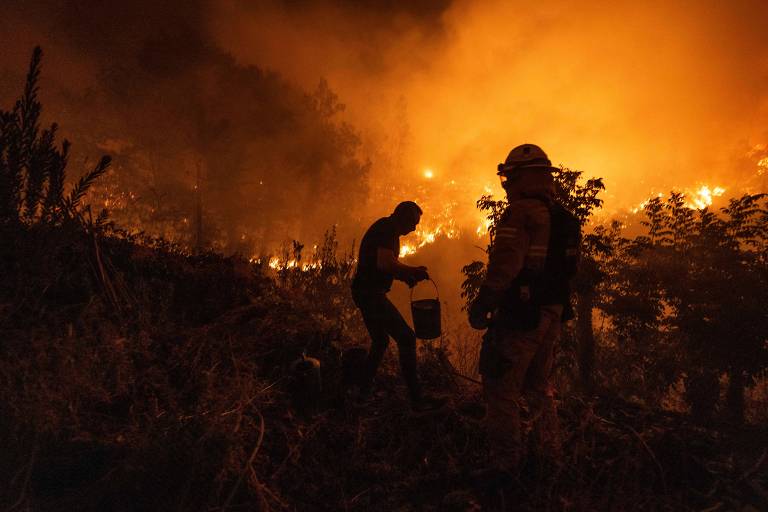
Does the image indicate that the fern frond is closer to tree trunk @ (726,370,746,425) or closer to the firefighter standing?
the firefighter standing

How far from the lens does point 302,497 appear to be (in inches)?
96.7

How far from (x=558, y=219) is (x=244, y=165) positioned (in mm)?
35001

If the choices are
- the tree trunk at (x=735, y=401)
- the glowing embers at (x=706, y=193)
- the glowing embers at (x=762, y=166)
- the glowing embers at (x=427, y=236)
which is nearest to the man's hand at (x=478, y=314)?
the tree trunk at (x=735, y=401)

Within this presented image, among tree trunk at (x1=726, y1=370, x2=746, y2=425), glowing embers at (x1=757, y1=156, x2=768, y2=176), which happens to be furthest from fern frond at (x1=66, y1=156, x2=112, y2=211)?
glowing embers at (x1=757, y1=156, x2=768, y2=176)

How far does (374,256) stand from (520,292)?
1.51 m

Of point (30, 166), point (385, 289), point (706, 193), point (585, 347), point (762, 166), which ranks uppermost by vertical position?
point (762, 166)

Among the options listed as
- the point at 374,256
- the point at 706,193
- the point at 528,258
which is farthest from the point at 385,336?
the point at 706,193

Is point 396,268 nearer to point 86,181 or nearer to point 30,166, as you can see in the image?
point 86,181

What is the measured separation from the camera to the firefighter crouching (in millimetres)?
2592

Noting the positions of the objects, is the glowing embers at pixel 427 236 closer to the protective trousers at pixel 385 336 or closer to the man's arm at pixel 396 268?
the protective trousers at pixel 385 336

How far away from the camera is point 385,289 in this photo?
371 cm

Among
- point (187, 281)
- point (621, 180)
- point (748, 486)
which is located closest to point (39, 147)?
point (187, 281)

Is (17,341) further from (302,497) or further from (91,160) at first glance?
(91,160)

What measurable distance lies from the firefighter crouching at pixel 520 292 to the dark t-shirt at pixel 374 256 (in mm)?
1179
